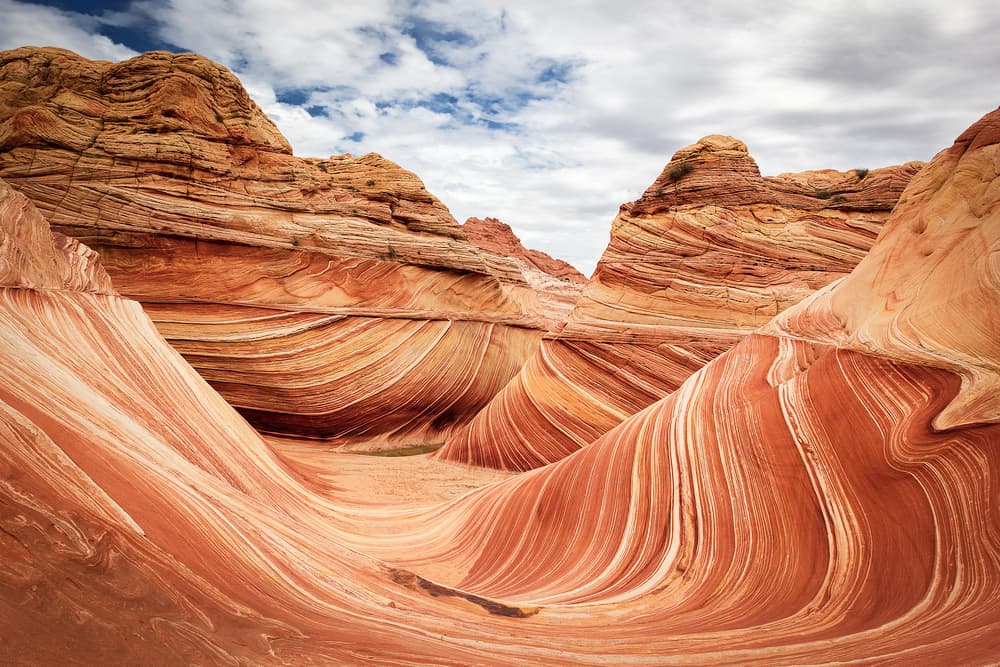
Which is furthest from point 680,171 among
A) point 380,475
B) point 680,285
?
point 380,475

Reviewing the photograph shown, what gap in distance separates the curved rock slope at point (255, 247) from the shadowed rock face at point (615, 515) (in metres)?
5.04

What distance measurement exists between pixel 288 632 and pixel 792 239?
10182mm

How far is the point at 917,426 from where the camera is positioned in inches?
127

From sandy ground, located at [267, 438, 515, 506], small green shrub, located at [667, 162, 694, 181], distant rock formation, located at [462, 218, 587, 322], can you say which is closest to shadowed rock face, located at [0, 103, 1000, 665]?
sandy ground, located at [267, 438, 515, 506]

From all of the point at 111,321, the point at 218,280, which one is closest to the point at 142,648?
the point at 111,321

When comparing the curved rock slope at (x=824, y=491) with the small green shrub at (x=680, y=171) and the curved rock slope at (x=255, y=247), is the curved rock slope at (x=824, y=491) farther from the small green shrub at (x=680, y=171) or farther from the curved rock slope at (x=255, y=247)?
the curved rock slope at (x=255, y=247)

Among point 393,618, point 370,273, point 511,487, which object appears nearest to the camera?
point 393,618

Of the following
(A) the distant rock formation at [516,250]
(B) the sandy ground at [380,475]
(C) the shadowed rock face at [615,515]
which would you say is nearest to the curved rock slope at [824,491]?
(C) the shadowed rock face at [615,515]

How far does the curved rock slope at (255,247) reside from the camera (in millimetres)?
10594

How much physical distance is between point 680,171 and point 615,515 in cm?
813

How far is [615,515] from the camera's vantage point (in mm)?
4691

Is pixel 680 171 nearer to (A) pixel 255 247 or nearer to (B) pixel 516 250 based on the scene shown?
(A) pixel 255 247

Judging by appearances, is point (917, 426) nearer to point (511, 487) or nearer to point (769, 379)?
point (769, 379)

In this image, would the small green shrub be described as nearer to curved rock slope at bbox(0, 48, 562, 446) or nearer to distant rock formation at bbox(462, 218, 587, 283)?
curved rock slope at bbox(0, 48, 562, 446)
